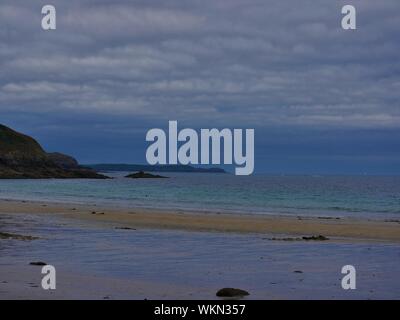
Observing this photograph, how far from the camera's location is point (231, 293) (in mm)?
13570

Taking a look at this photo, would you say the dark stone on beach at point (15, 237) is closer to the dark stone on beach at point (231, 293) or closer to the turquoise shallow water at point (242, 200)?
the dark stone on beach at point (231, 293)

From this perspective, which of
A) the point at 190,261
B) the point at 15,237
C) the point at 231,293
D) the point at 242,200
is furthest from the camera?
the point at 242,200

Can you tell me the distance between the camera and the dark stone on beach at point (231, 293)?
13.5 meters

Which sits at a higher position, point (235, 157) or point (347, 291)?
point (235, 157)

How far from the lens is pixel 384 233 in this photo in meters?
32.0

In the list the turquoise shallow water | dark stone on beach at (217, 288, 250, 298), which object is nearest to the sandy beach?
dark stone on beach at (217, 288, 250, 298)

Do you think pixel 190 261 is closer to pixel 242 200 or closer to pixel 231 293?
pixel 231 293

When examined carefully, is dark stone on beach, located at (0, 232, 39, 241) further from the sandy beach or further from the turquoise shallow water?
the turquoise shallow water

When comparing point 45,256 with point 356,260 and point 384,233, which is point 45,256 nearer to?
point 356,260

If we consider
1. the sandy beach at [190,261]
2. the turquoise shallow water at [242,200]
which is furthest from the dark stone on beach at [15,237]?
the turquoise shallow water at [242,200]

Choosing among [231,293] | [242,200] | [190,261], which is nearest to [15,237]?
[190,261]

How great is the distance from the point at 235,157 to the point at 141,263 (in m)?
7.25
